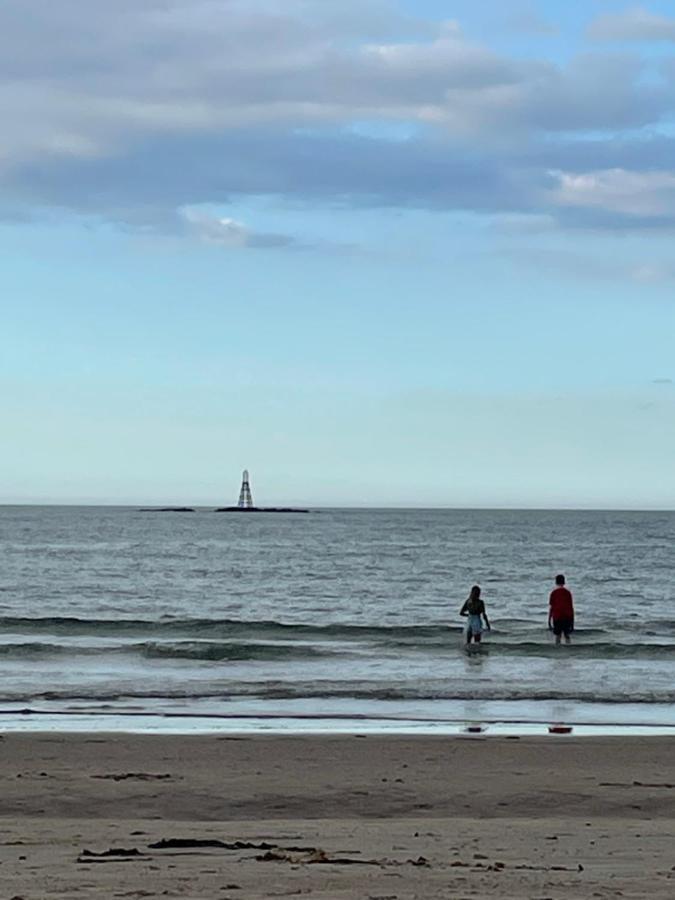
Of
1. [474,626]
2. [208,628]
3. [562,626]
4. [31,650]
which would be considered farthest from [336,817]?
[208,628]

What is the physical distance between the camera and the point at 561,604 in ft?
90.9

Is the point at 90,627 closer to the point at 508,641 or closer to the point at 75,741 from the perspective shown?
the point at 508,641

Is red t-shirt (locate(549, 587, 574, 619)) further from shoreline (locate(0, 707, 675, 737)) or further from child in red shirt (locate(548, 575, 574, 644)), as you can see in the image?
shoreline (locate(0, 707, 675, 737))

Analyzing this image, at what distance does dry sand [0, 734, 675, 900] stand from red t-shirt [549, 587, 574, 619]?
11816mm

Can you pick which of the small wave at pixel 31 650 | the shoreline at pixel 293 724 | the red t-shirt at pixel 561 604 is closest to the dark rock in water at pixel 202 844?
the shoreline at pixel 293 724

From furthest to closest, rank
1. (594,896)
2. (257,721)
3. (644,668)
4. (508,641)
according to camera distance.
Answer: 1. (508,641)
2. (644,668)
3. (257,721)
4. (594,896)

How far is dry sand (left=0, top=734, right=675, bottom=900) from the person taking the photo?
762 cm

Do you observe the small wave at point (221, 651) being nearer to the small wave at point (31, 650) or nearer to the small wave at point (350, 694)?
the small wave at point (31, 650)

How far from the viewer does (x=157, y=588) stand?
2061 inches

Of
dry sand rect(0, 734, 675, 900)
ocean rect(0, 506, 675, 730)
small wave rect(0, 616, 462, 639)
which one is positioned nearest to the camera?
dry sand rect(0, 734, 675, 900)

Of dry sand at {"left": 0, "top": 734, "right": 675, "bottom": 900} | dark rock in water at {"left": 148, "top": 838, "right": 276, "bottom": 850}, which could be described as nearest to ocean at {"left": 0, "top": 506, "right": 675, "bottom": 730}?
dry sand at {"left": 0, "top": 734, "right": 675, "bottom": 900}

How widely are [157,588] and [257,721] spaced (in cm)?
3512

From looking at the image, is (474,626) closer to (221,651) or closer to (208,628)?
(221,651)

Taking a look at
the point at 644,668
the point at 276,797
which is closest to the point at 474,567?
the point at 644,668
